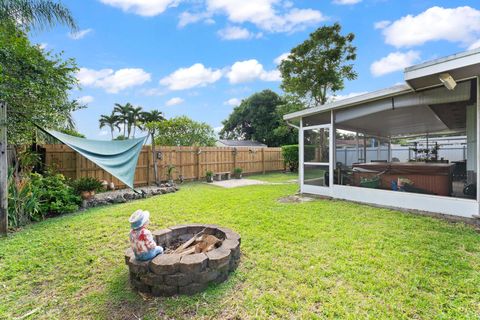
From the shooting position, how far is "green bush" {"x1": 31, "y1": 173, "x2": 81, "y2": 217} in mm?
5238

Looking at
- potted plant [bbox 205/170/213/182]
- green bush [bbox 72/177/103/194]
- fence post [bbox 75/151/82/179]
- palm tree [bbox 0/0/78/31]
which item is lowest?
potted plant [bbox 205/170/213/182]

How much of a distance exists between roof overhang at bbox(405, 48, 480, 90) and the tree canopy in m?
7.24

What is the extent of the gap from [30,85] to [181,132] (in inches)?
364

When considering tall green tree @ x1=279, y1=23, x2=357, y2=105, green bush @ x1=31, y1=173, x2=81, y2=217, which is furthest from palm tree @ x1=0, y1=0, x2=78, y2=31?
tall green tree @ x1=279, y1=23, x2=357, y2=105

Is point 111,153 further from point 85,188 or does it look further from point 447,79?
point 447,79

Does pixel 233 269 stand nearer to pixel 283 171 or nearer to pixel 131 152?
pixel 131 152

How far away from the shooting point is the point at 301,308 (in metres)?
2.02

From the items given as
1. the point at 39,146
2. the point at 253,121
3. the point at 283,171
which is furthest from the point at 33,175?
the point at 253,121

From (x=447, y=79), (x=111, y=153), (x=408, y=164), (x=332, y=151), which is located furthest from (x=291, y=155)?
(x=447, y=79)

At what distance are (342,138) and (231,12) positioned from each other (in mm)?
5889

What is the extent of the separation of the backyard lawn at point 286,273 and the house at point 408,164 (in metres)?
0.75

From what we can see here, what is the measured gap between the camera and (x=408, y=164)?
6.00 m

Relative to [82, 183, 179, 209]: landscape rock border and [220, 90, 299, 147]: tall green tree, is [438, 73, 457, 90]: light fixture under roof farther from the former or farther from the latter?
[220, 90, 299, 147]: tall green tree

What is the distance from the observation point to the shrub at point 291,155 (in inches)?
545
